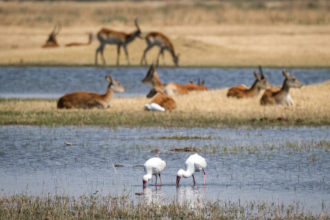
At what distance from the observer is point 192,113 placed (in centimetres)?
1634

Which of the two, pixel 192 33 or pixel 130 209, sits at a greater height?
pixel 192 33

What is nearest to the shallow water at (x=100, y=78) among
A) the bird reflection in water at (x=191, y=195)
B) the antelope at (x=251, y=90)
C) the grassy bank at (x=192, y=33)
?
the grassy bank at (x=192, y=33)

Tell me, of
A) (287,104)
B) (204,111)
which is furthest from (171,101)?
(287,104)

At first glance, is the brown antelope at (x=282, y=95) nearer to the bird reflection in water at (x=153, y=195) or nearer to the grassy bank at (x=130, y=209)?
the bird reflection in water at (x=153, y=195)

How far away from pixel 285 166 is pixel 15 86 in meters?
16.3

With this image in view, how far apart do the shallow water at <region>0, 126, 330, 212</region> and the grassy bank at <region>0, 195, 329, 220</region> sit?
37cm

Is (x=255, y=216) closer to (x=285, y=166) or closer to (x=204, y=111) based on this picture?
(x=285, y=166)

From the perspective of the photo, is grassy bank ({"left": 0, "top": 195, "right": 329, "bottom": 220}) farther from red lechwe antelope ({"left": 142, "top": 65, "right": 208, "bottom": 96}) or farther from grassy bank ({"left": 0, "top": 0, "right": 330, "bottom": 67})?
grassy bank ({"left": 0, "top": 0, "right": 330, "bottom": 67})

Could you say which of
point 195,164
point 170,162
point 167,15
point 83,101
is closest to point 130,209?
point 195,164

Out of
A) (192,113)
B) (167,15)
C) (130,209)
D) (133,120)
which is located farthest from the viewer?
(167,15)

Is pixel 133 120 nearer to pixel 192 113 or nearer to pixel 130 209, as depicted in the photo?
pixel 192 113

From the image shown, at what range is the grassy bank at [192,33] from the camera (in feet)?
119

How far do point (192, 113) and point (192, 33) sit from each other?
29050 mm

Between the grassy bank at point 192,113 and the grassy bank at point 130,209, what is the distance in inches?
258
